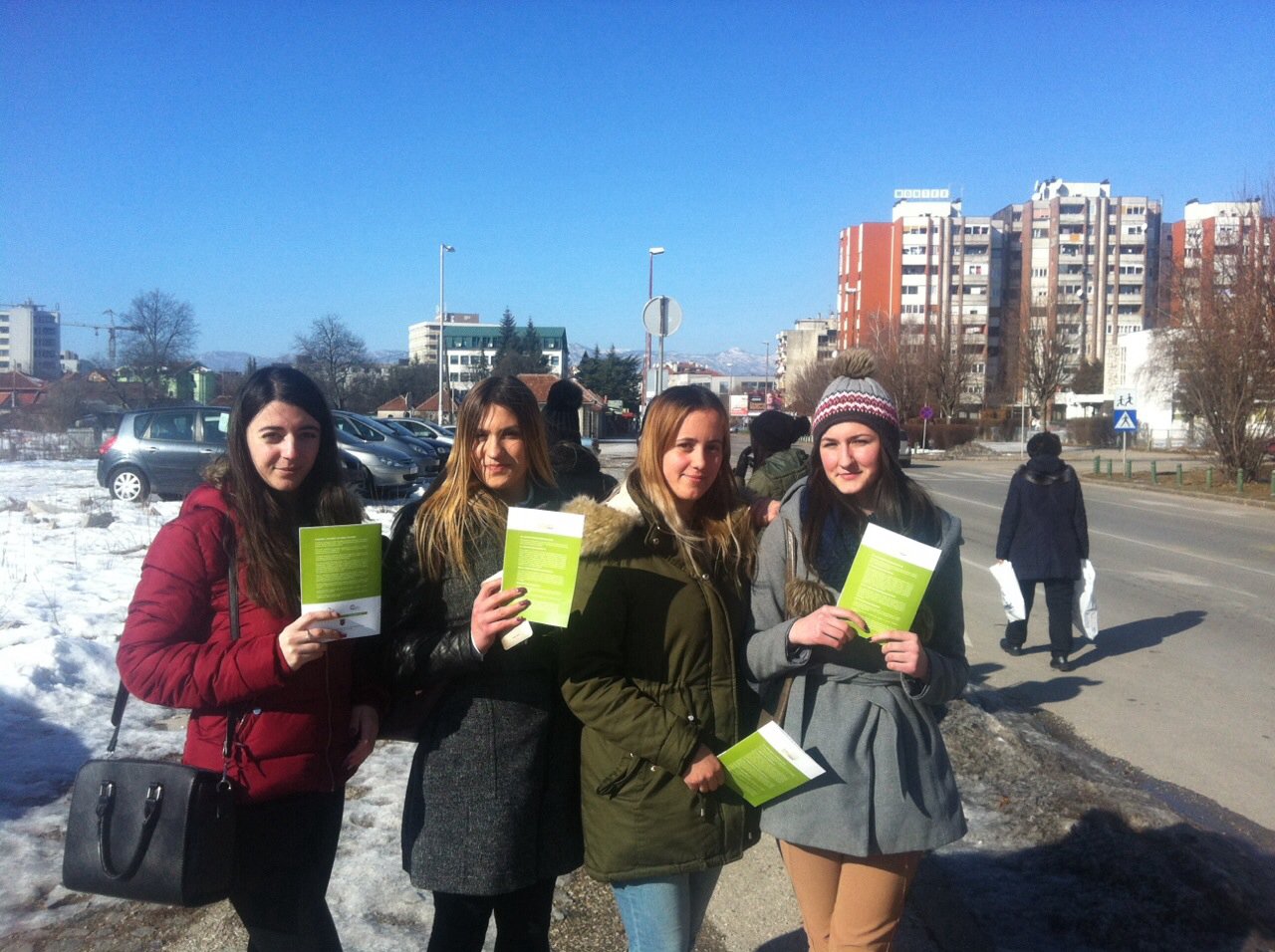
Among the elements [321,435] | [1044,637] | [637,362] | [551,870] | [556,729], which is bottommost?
[1044,637]

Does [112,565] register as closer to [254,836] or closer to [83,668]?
[83,668]

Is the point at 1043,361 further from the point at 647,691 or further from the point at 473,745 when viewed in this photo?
the point at 473,745

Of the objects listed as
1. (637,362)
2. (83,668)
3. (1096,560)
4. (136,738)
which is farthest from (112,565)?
(637,362)

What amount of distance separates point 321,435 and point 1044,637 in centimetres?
800

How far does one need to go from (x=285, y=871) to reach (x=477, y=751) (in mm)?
572

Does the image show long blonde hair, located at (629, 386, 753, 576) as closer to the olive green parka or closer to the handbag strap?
the olive green parka

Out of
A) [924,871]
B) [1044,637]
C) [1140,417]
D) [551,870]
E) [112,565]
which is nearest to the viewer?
[551,870]

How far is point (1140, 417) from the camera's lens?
5844cm

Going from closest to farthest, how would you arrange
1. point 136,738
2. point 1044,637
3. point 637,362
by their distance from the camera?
point 136,738
point 1044,637
point 637,362

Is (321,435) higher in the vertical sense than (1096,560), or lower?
higher

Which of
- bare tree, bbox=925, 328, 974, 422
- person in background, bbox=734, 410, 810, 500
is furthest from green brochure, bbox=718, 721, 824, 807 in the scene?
bare tree, bbox=925, 328, 974, 422

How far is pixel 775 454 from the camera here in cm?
642

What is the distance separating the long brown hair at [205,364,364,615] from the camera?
93.7 inches

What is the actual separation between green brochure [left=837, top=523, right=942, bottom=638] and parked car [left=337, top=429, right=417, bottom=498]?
55.9ft
